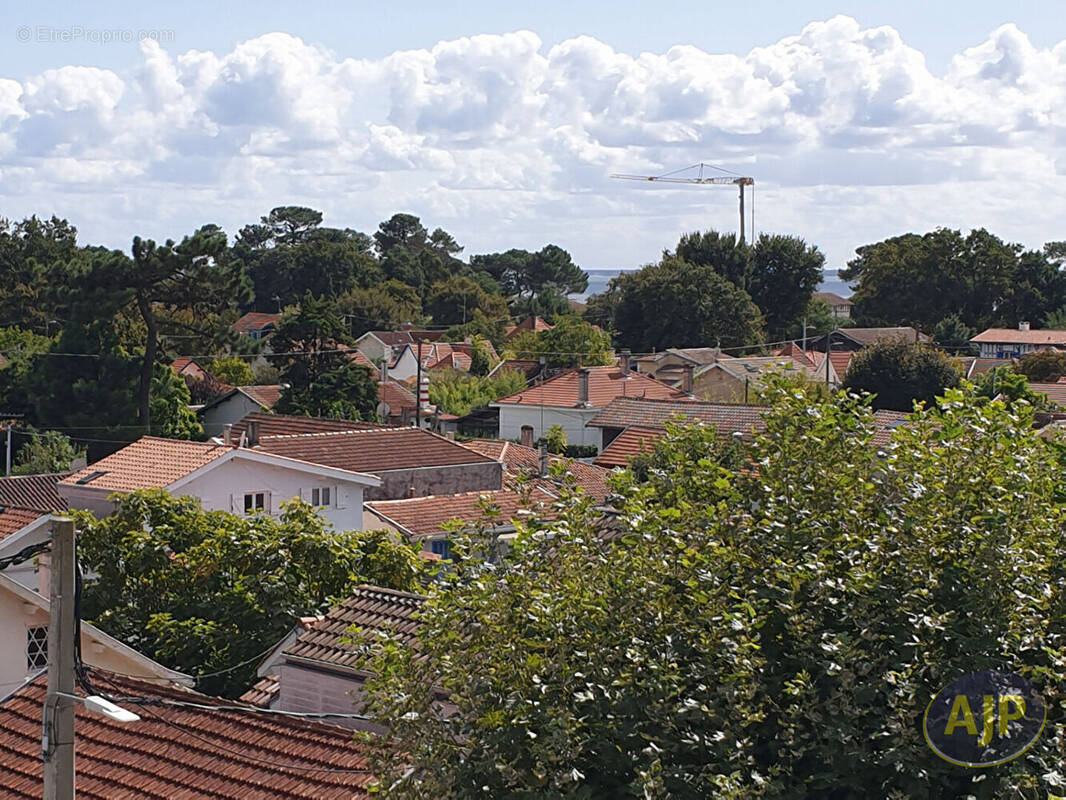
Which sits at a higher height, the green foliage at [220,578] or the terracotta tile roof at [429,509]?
the green foliage at [220,578]

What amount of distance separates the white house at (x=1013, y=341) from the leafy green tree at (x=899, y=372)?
23937mm

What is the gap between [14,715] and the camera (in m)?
10.3

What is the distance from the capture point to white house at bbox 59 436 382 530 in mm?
27688

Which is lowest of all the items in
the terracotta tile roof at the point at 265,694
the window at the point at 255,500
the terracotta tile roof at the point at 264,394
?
the terracotta tile roof at the point at 264,394

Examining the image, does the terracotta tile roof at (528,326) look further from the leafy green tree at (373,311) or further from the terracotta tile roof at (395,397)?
the terracotta tile roof at (395,397)

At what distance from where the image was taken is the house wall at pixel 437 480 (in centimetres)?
3412

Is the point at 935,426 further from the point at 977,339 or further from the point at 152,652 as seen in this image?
the point at 977,339

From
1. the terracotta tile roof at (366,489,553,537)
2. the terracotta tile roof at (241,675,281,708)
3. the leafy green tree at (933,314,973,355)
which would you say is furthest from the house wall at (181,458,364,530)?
the leafy green tree at (933,314,973,355)

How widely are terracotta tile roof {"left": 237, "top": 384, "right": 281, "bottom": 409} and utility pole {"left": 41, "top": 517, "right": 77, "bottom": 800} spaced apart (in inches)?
1929

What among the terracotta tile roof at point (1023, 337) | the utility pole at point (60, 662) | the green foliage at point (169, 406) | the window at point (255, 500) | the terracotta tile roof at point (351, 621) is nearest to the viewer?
the utility pole at point (60, 662)

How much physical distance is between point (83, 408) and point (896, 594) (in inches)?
1800

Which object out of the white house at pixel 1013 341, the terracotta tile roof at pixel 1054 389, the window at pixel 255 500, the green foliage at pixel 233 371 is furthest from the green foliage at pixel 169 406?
the white house at pixel 1013 341

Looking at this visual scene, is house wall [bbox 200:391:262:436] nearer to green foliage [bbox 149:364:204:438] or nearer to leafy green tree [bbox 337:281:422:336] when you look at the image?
green foliage [bbox 149:364:204:438]

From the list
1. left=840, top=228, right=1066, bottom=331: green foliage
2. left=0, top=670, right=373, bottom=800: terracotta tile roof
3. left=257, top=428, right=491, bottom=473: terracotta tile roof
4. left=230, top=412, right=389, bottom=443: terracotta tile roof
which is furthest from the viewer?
left=840, top=228, right=1066, bottom=331: green foliage
